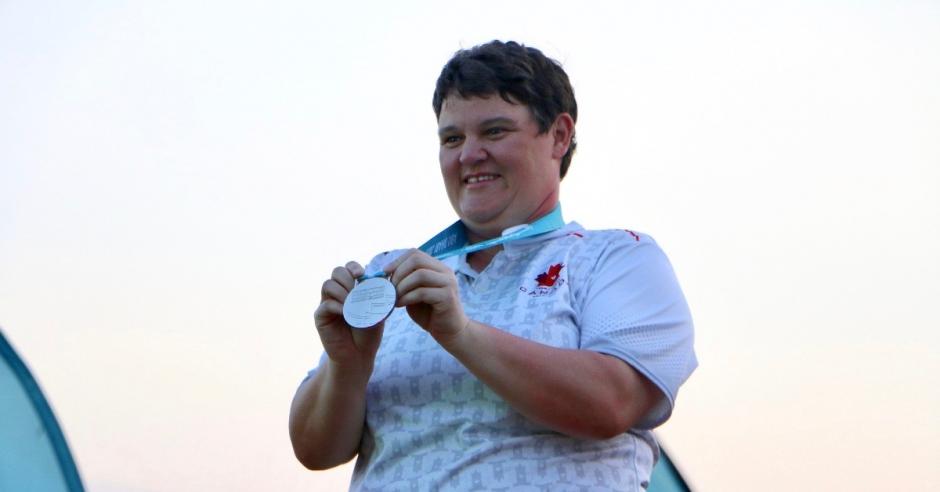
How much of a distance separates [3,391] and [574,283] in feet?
6.00

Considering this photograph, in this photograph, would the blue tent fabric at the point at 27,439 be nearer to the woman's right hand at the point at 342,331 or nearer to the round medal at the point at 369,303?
the woman's right hand at the point at 342,331

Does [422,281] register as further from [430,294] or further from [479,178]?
[479,178]

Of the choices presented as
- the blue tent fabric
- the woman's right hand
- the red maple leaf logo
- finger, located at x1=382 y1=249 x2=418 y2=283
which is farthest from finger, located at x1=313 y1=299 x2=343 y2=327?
the blue tent fabric

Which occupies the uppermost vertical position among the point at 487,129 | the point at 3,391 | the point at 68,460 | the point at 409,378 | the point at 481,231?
the point at 487,129

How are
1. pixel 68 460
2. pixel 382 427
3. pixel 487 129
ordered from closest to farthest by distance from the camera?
pixel 382 427, pixel 487 129, pixel 68 460

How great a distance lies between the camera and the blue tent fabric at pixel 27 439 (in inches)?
115

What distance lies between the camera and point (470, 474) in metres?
1.93

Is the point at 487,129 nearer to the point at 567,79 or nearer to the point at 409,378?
the point at 567,79

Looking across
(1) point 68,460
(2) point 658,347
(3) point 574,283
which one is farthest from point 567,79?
(1) point 68,460

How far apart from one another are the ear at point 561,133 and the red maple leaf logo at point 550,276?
1.20 feet

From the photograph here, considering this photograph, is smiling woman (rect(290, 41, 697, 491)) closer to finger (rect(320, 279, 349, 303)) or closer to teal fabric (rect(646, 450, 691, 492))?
finger (rect(320, 279, 349, 303))

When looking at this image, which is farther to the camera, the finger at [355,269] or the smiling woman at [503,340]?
the finger at [355,269]

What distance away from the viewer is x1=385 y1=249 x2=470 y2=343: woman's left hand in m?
1.83

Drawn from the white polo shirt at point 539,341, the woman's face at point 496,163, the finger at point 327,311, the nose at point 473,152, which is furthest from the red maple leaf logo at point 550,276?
the finger at point 327,311
